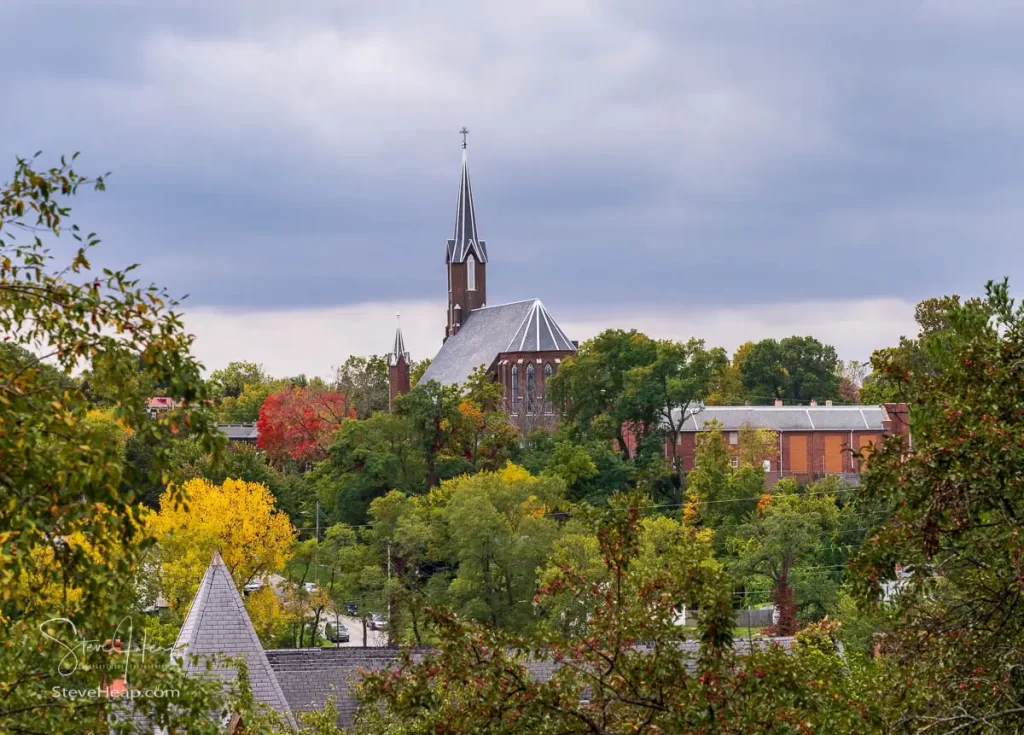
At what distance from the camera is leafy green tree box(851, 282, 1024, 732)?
1041 cm

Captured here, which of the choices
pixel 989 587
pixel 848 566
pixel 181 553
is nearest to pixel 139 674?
pixel 848 566

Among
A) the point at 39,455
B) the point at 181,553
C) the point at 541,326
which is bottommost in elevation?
the point at 181,553

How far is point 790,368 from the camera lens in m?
134

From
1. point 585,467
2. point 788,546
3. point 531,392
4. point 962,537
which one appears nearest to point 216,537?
point 788,546

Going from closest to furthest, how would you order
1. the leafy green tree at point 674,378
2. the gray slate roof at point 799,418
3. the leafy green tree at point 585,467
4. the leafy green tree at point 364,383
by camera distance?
the leafy green tree at point 585,467, the leafy green tree at point 674,378, the gray slate roof at point 799,418, the leafy green tree at point 364,383

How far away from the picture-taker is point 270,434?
94.9 metres

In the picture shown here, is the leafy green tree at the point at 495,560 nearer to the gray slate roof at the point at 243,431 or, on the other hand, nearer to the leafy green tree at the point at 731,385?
the leafy green tree at the point at 731,385

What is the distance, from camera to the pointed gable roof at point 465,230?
115500 millimetres

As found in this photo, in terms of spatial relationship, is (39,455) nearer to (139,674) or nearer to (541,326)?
(139,674)

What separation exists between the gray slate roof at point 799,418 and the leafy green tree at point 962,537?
76.8 meters

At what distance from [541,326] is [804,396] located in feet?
137

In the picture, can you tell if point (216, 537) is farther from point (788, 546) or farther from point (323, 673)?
point (788, 546)

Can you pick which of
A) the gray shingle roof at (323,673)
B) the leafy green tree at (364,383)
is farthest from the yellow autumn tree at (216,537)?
the leafy green tree at (364,383)

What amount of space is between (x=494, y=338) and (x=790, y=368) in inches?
1606
